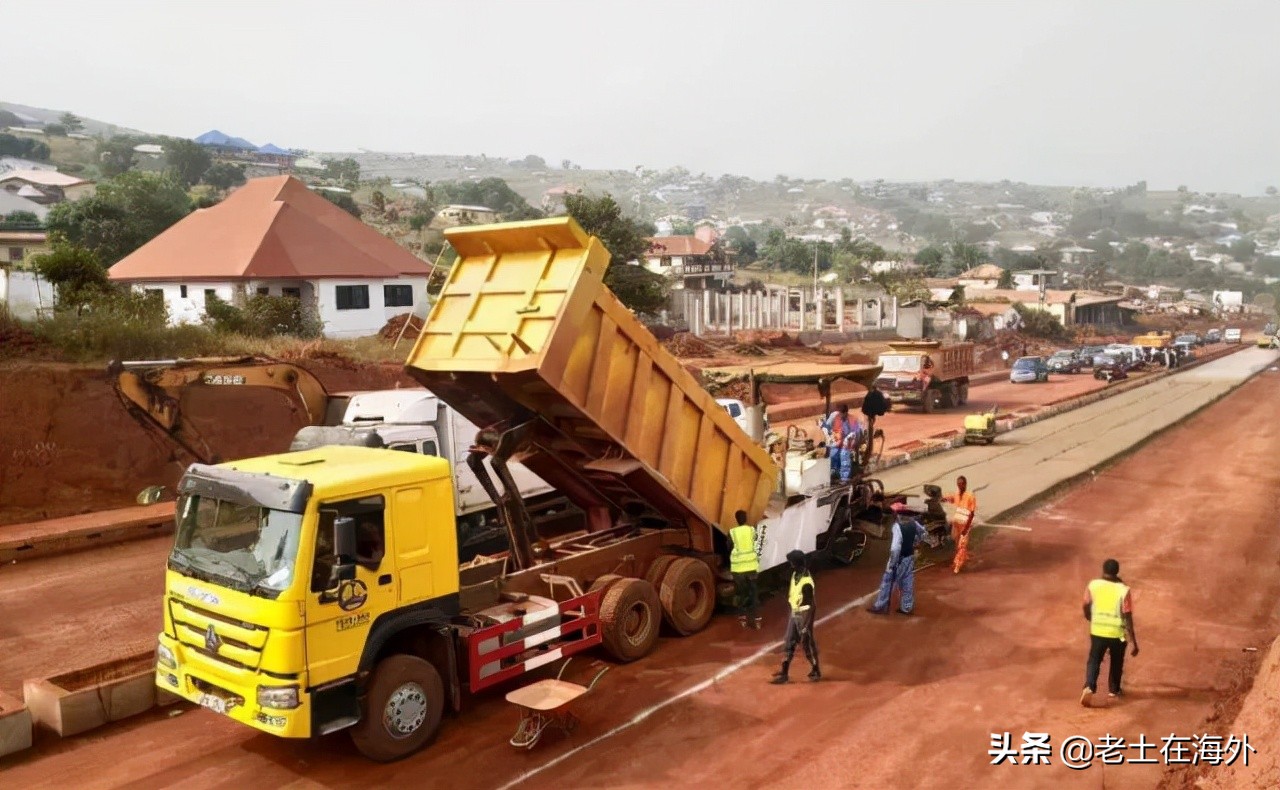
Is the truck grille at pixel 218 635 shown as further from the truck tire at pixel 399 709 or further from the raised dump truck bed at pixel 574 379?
the raised dump truck bed at pixel 574 379

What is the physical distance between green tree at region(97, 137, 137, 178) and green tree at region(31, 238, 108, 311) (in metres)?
117

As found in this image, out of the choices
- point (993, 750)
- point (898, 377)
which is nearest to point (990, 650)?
point (993, 750)

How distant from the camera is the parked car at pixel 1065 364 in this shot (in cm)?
4747

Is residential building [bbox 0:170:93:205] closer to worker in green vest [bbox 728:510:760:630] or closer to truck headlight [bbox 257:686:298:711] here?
worker in green vest [bbox 728:510:760:630]

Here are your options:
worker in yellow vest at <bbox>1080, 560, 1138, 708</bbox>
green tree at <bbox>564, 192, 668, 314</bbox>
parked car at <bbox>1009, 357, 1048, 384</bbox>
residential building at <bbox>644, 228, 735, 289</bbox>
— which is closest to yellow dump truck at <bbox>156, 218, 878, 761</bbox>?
worker in yellow vest at <bbox>1080, 560, 1138, 708</bbox>

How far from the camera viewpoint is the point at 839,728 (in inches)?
307

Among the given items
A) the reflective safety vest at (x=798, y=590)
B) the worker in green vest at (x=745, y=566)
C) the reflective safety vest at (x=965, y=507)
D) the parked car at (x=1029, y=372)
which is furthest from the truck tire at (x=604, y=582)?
the parked car at (x=1029, y=372)

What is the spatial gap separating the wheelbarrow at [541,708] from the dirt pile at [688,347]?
29900 mm

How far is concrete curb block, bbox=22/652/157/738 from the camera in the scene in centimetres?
780

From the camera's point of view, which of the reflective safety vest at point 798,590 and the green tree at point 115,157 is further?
the green tree at point 115,157

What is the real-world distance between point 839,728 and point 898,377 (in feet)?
83.9

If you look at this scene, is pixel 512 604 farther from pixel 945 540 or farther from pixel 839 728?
pixel 945 540

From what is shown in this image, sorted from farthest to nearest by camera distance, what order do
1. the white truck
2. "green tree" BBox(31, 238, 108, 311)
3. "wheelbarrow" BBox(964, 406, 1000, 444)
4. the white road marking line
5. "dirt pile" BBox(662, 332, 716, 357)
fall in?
"dirt pile" BBox(662, 332, 716, 357)
"wheelbarrow" BBox(964, 406, 1000, 444)
"green tree" BBox(31, 238, 108, 311)
the white truck
the white road marking line

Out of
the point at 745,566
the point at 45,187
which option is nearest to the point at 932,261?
the point at 45,187
